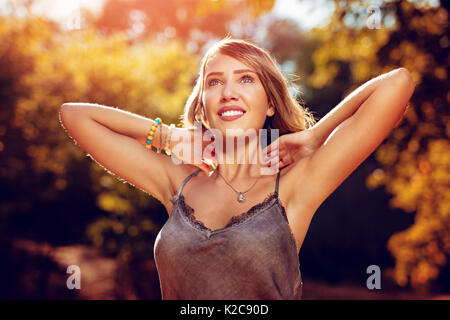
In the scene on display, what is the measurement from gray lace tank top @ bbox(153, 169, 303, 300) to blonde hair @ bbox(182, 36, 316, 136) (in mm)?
697

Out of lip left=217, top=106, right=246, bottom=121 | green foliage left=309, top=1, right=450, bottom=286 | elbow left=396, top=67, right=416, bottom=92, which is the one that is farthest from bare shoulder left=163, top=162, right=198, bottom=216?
green foliage left=309, top=1, right=450, bottom=286

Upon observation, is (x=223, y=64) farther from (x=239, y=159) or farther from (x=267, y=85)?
(x=239, y=159)

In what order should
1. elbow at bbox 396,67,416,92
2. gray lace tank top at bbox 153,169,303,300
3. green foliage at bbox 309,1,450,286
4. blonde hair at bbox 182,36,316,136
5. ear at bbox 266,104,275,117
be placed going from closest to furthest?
1. gray lace tank top at bbox 153,169,303,300
2. elbow at bbox 396,67,416,92
3. blonde hair at bbox 182,36,316,136
4. ear at bbox 266,104,275,117
5. green foliage at bbox 309,1,450,286

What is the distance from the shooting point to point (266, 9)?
5285mm

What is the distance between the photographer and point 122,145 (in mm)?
2752

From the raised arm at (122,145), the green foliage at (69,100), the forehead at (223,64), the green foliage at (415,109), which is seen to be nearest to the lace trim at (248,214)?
the raised arm at (122,145)

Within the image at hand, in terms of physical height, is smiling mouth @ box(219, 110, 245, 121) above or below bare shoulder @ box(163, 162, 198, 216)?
above

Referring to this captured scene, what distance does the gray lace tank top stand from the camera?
83.4 inches

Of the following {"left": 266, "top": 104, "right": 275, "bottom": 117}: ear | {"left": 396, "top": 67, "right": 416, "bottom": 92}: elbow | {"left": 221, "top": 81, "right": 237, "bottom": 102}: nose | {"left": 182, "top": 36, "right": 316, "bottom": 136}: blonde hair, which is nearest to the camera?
{"left": 396, "top": 67, "right": 416, "bottom": 92}: elbow

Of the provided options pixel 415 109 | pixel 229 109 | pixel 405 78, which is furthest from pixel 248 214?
pixel 415 109

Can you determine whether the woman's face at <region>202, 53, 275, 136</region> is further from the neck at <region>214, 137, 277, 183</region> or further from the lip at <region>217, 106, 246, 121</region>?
the neck at <region>214, 137, 277, 183</region>

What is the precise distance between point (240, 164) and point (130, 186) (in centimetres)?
472

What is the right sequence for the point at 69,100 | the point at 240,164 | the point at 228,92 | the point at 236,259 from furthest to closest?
the point at 69,100 → the point at 240,164 → the point at 228,92 → the point at 236,259

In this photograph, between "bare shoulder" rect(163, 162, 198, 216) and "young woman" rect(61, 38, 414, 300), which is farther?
"bare shoulder" rect(163, 162, 198, 216)
